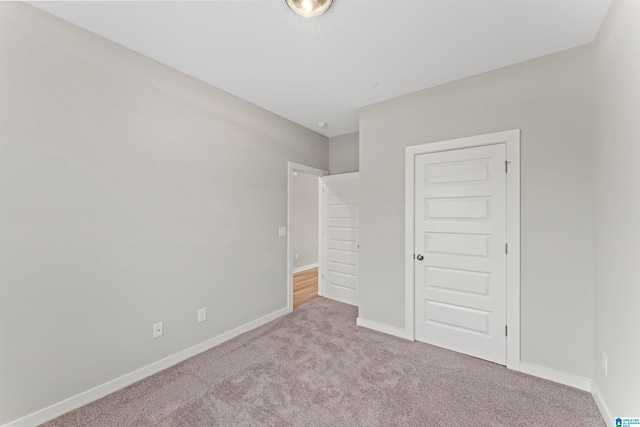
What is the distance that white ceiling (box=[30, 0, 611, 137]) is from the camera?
64.3 inches

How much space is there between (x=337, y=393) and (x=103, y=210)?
225 cm

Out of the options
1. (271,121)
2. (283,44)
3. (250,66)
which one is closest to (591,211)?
(283,44)

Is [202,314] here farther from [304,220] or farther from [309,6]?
[304,220]

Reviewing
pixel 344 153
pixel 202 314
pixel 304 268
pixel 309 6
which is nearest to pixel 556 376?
pixel 202 314

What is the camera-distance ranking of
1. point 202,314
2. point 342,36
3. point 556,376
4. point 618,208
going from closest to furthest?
1. point 618,208
2. point 342,36
3. point 556,376
4. point 202,314

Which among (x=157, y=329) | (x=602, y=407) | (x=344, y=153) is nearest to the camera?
(x=602, y=407)

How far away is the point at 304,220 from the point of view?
622 cm

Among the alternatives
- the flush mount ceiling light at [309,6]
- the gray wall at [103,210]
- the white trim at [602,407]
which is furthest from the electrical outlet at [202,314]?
the white trim at [602,407]

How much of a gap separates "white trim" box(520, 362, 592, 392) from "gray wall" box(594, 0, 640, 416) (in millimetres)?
143

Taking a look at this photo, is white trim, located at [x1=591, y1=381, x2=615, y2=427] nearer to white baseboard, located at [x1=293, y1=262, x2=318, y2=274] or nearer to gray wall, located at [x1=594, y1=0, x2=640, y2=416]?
gray wall, located at [x1=594, y1=0, x2=640, y2=416]

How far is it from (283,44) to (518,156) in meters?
2.19

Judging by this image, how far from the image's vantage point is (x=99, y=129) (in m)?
1.89

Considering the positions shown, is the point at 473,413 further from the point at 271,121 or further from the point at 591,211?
the point at 271,121

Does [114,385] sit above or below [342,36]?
below
